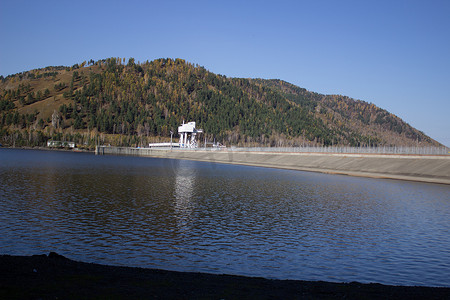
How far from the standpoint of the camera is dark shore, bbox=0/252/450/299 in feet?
37.0

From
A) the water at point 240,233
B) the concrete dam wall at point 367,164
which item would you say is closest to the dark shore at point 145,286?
the water at point 240,233

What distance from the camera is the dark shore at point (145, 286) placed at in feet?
37.0

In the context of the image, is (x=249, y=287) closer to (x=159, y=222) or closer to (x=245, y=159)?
(x=159, y=222)

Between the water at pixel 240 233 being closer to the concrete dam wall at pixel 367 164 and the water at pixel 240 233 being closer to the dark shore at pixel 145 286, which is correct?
the dark shore at pixel 145 286

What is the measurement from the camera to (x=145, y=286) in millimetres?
12367

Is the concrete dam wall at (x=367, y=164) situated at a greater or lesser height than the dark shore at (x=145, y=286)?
greater

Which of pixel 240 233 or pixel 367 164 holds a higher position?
pixel 367 164

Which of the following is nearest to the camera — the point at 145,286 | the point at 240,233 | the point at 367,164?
the point at 145,286

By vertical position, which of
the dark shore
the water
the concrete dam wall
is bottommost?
the water

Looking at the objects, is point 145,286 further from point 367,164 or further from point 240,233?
point 367,164

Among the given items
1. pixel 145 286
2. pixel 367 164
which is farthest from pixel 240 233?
pixel 367 164

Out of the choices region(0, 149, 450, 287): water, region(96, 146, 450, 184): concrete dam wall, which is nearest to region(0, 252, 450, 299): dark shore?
region(0, 149, 450, 287): water

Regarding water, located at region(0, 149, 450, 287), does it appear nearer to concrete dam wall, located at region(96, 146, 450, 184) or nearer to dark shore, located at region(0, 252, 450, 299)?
dark shore, located at region(0, 252, 450, 299)

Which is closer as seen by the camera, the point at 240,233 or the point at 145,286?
the point at 145,286
